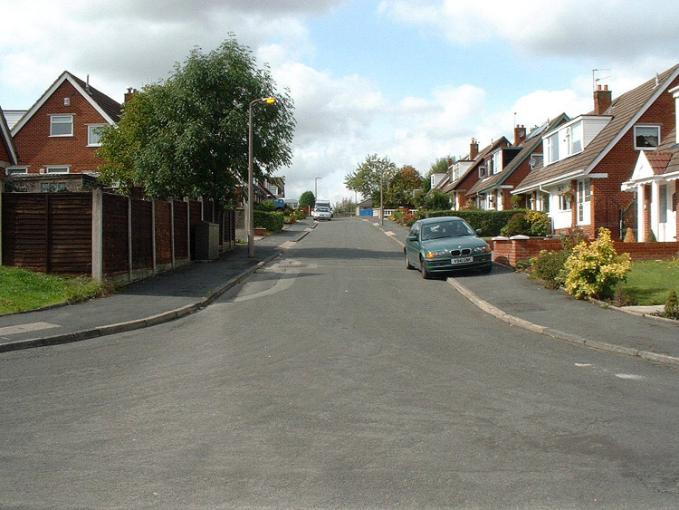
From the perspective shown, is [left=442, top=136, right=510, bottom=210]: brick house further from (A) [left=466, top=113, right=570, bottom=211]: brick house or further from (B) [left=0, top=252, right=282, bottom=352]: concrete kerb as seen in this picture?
(B) [left=0, top=252, right=282, bottom=352]: concrete kerb

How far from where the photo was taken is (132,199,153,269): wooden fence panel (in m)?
18.4

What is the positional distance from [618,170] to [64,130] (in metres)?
30.8

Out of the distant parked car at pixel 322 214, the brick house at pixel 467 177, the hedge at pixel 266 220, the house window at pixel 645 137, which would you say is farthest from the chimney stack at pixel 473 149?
the house window at pixel 645 137

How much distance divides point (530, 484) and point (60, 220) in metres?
14.4

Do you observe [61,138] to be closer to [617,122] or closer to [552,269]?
Answer: [617,122]

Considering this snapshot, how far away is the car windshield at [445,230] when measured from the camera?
2056cm

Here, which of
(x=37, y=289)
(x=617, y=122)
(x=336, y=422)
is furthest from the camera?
(x=617, y=122)

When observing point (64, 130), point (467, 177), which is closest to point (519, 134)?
point (467, 177)

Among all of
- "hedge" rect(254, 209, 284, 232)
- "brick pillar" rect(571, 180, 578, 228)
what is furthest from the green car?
"hedge" rect(254, 209, 284, 232)

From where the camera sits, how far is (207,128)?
26.4 metres

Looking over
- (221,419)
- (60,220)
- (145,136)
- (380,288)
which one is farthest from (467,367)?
(145,136)

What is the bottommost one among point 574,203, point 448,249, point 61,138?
point 448,249

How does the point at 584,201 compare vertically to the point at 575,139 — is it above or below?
below

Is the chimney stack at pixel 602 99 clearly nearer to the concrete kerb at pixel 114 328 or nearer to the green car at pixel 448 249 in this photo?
the green car at pixel 448 249
